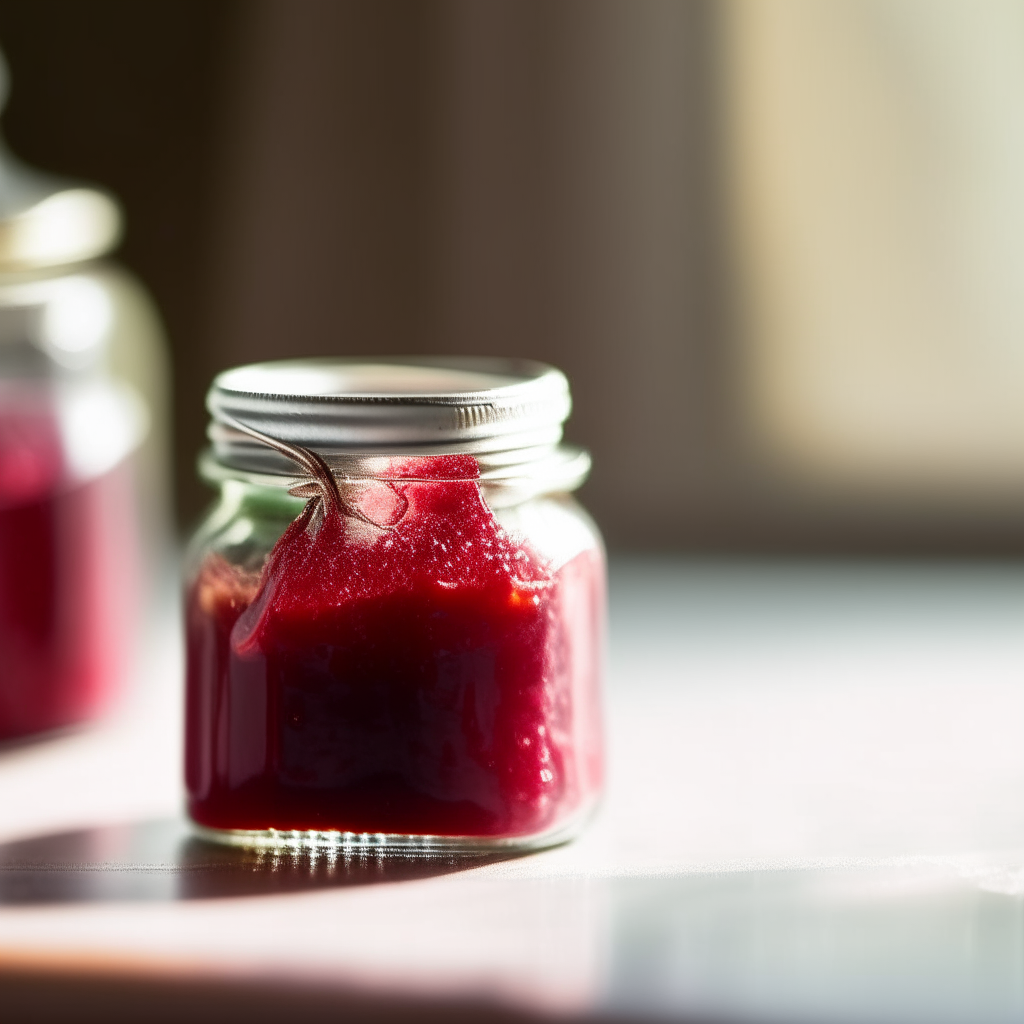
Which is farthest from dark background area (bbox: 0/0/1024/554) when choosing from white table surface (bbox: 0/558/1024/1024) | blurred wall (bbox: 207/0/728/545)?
white table surface (bbox: 0/558/1024/1024)

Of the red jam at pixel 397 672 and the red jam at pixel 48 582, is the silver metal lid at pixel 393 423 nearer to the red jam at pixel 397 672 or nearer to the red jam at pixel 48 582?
the red jam at pixel 397 672

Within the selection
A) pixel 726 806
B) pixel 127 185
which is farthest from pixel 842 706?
pixel 127 185

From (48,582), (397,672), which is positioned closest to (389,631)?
(397,672)

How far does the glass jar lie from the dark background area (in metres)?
0.69

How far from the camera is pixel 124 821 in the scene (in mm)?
879

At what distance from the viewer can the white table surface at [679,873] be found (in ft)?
2.20

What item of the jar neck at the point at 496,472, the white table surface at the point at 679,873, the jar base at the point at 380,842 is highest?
the jar neck at the point at 496,472

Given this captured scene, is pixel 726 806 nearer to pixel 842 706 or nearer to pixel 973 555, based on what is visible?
pixel 842 706

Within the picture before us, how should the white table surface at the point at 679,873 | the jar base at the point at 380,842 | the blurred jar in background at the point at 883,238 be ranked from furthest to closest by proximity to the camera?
the blurred jar in background at the point at 883,238 < the jar base at the point at 380,842 < the white table surface at the point at 679,873

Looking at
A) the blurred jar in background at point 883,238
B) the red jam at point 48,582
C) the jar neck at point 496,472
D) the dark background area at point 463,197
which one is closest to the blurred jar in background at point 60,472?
the red jam at point 48,582

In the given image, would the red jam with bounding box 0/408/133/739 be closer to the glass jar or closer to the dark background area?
the glass jar

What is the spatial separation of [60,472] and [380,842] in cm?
35

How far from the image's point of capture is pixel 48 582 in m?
0.99

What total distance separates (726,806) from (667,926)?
191 millimetres
